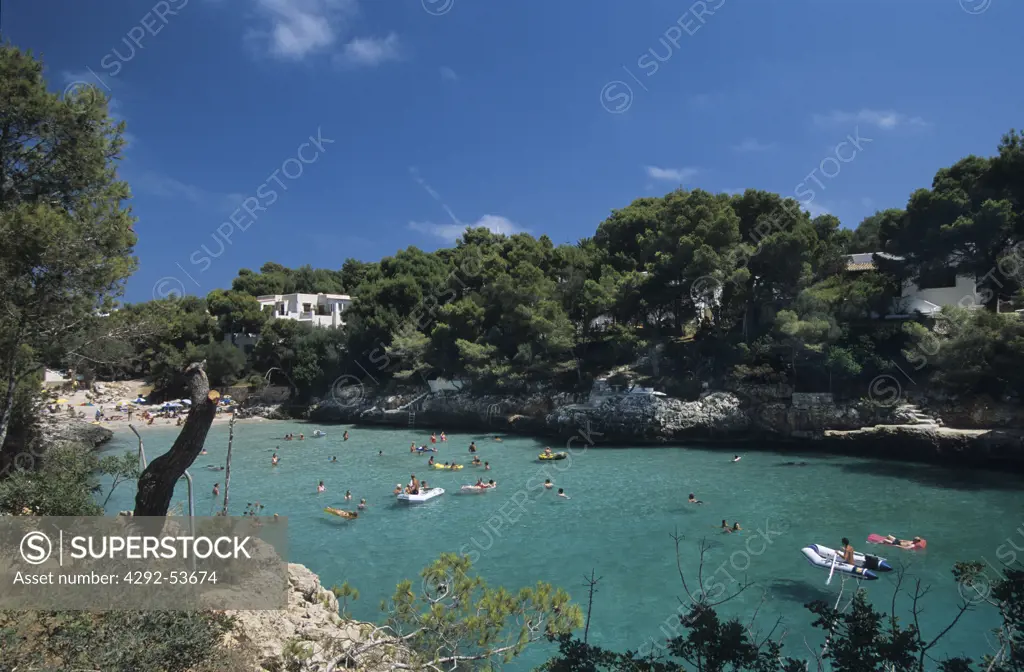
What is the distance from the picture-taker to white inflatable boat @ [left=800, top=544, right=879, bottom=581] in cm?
1180

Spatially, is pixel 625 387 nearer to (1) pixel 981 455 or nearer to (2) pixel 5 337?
(1) pixel 981 455

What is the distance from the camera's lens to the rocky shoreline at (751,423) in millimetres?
22297

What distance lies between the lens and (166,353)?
44.2 metres

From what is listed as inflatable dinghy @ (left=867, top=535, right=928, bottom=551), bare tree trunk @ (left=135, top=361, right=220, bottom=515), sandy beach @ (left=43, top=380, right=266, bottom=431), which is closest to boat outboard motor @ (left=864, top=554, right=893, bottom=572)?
inflatable dinghy @ (left=867, top=535, right=928, bottom=551)

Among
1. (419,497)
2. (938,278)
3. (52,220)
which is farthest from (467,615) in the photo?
(938,278)

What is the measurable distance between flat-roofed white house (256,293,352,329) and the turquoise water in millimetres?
24771

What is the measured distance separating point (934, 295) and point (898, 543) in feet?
61.1

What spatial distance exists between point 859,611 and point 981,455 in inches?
902

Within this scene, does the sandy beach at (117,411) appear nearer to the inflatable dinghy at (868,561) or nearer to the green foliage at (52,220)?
the green foliage at (52,220)

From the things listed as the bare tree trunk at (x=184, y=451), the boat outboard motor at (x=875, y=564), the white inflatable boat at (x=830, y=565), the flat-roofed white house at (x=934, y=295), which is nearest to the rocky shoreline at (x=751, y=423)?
the flat-roofed white house at (x=934, y=295)

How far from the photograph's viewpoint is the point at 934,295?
27.8 meters

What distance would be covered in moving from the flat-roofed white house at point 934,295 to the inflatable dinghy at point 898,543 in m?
16.0

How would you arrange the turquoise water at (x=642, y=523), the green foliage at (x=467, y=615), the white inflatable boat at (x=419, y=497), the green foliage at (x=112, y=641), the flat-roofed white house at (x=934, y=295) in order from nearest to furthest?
the green foliage at (x=112, y=641)
the green foliage at (x=467, y=615)
the turquoise water at (x=642, y=523)
the white inflatable boat at (x=419, y=497)
the flat-roofed white house at (x=934, y=295)

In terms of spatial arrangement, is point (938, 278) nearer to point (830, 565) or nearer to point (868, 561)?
point (868, 561)
